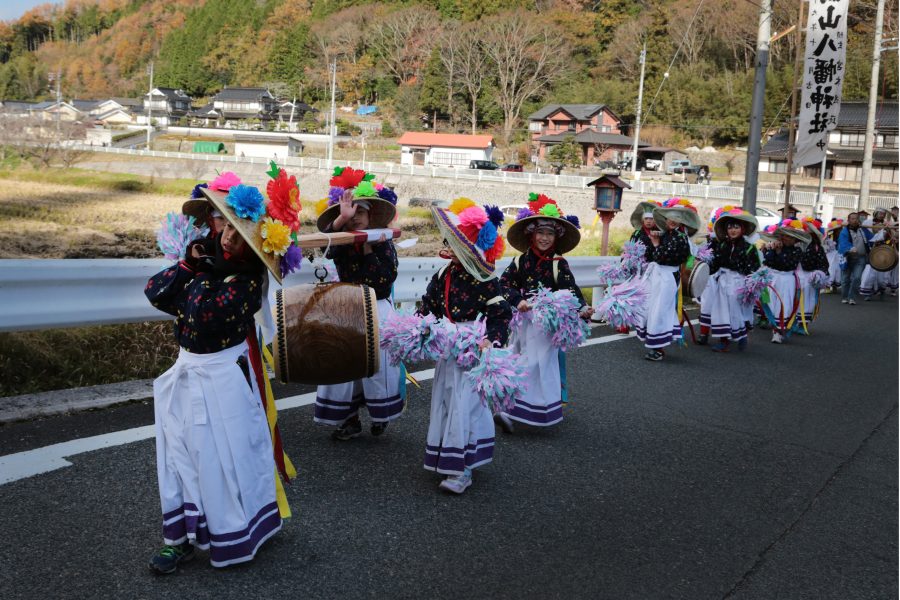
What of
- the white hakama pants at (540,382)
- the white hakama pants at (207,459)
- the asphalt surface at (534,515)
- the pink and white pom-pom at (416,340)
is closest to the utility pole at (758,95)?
the asphalt surface at (534,515)

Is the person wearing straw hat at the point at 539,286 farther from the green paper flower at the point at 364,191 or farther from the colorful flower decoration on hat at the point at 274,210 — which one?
the colorful flower decoration on hat at the point at 274,210

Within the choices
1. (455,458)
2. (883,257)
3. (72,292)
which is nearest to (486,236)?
(455,458)

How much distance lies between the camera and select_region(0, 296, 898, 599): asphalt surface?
3238mm

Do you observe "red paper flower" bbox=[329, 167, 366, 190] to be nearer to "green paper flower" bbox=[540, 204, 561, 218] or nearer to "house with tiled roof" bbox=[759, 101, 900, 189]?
"green paper flower" bbox=[540, 204, 561, 218]

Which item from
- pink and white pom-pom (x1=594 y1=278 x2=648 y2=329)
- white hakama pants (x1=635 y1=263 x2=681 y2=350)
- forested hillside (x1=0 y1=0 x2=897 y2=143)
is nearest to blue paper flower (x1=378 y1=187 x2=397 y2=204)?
pink and white pom-pom (x1=594 y1=278 x2=648 y2=329)

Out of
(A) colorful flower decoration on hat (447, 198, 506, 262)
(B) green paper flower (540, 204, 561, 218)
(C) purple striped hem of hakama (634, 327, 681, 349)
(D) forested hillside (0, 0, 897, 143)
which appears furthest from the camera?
(D) forested hillside (0, 0, 897, 143)

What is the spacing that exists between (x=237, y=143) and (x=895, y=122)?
160ft

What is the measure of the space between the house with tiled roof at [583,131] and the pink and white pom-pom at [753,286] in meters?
51.2

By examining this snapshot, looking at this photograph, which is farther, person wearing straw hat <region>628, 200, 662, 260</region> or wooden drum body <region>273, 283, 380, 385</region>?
person wearing straw hat <region>628, 200, 662, 260</region>

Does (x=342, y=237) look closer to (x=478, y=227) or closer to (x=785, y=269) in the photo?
(x=478, y=227)

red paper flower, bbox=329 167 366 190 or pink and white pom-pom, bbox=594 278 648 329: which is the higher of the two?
red paper flower, bbox=329 167 366 190

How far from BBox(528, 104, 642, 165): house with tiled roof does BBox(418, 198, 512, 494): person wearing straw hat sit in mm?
56561

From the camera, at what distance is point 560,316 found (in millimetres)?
5438

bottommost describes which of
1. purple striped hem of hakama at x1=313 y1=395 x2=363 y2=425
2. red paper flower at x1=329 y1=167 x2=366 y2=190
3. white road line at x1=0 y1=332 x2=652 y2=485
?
white road line at x1=0 y1=332 x2=652 y2=485
